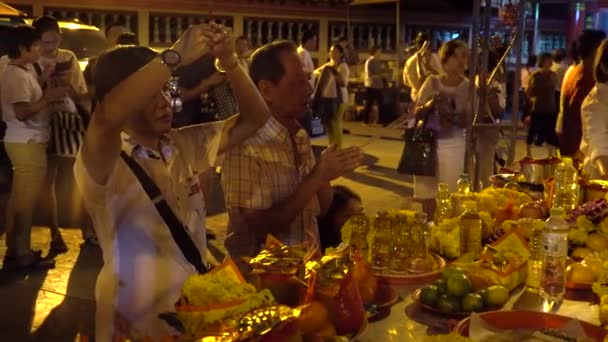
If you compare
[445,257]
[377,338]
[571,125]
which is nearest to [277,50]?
[445,257]

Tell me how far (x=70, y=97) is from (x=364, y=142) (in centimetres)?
785

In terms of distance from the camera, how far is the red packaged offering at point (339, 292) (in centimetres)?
212

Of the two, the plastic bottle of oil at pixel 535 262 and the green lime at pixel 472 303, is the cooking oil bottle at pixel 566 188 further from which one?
the green lime at pixel 472 303

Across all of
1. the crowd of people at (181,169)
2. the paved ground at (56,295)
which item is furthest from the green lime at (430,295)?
the paved ground at (56,295)

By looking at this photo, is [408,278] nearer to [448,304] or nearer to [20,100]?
[448,304]

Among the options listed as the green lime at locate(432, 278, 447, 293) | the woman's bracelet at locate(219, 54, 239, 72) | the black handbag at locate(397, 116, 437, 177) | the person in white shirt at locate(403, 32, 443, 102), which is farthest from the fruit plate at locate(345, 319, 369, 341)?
the person in white shirt at locate(403, 32, 443, 102)

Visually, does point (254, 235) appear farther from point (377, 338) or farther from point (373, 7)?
point (373, 7)

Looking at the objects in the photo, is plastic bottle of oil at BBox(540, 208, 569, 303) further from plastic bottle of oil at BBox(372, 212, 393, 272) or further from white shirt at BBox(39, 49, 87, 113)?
white shirt at BBox(39, 49, 87, 113)

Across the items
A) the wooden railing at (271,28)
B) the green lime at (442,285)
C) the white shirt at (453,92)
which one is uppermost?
the wooden railing at (271,28)

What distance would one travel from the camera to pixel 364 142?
13.7 meters

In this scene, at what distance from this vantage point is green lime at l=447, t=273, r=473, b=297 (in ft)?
8.16

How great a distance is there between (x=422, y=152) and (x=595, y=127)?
1.50 m

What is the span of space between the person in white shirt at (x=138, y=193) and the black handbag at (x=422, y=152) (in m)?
4.05

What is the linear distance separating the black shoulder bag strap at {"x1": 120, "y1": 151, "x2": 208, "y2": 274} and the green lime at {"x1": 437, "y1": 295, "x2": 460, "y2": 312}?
0.82 metres
